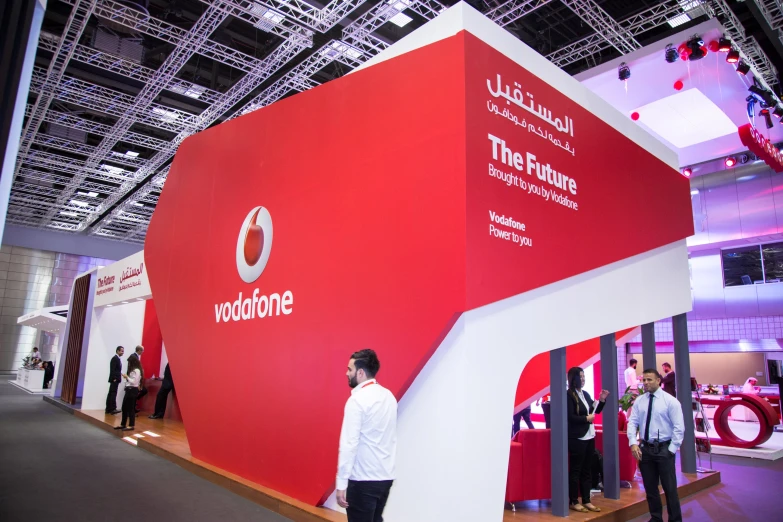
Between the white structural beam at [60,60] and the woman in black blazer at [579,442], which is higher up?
the white structural beam at [60,60]

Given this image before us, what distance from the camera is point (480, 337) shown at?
356 centimetres

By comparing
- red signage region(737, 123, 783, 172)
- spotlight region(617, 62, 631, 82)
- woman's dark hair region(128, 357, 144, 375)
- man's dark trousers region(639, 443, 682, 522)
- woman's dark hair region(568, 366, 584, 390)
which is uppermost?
spotlight region(617, 62, 631, 82)

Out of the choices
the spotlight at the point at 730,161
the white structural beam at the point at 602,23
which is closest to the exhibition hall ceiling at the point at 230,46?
the white structural beam at the point at 602,23

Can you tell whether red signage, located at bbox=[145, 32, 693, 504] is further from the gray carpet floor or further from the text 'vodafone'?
the gray carpet floor

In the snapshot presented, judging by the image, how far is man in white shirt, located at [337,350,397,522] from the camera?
253 cm

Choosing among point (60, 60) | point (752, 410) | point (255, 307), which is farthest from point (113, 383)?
point (752, 410)

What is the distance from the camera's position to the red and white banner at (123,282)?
9.20 meters

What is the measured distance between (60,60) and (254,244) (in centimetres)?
748

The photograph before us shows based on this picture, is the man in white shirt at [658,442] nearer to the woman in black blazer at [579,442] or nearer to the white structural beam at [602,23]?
the woman in black blazer at [579,442]

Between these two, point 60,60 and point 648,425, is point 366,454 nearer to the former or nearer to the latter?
point 648,425

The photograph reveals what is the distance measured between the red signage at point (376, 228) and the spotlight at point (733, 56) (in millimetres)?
3266

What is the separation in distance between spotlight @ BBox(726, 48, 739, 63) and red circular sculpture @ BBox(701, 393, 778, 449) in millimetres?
5424

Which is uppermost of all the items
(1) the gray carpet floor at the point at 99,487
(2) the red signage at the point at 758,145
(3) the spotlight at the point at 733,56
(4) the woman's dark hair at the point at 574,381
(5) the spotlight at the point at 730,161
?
(5) the spotlight at the point at 730,161

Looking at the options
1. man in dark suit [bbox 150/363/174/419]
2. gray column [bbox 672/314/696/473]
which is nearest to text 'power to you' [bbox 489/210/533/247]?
gray column [bbox 672/314/696/473]
